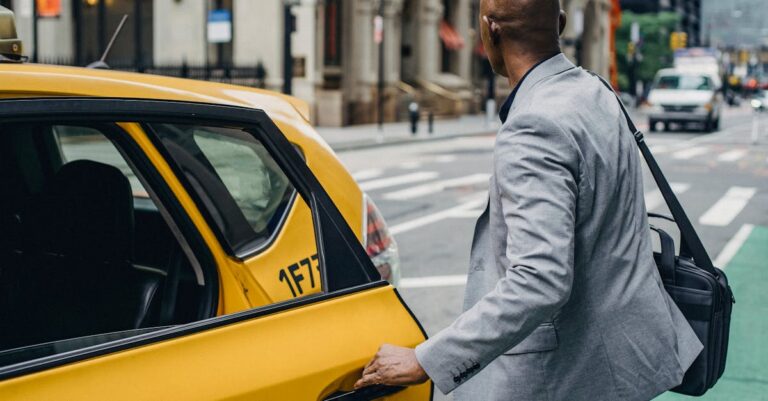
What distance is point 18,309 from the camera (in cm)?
311

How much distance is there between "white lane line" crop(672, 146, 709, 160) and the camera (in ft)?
81.6

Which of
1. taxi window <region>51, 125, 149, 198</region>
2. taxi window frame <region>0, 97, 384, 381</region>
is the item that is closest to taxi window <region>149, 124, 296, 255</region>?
taxi window <region>51, 125, 149, 198</region>

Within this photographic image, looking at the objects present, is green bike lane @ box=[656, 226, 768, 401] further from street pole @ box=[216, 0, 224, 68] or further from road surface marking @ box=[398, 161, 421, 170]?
street pole @ box=[216, 0, 224, 68]

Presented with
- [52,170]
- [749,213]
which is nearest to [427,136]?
[749,213]

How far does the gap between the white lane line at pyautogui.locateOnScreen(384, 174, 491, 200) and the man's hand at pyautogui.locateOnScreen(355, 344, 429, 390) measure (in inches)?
504

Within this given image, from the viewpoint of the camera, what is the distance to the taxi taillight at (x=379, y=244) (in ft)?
11.8

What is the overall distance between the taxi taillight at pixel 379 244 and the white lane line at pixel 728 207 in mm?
9929

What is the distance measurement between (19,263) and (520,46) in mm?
1806

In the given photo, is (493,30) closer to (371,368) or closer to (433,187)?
(371,368)

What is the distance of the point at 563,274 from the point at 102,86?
1.12 metres

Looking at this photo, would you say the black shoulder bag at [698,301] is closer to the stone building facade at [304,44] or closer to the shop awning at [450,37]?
the stone building facade at [304,44]

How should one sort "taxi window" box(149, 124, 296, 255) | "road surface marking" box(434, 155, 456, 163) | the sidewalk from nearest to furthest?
"taxi window" box(149, 124, 296, 255) < "road surface marking" box(434, 155, 456, 163) < the sidewalk

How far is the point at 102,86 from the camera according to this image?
236cm

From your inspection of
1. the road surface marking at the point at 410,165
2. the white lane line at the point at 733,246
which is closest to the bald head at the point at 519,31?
the white lane line at the point at 733,246
